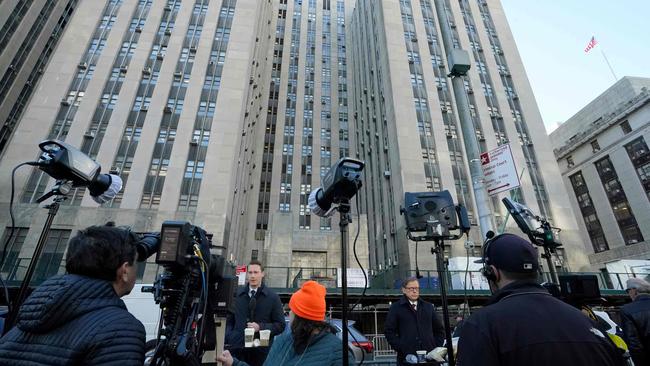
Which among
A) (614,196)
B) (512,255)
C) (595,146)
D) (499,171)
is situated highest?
(595,146)

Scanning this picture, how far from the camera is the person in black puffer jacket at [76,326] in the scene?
5.29ft

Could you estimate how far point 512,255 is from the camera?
2221mm

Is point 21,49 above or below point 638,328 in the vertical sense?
above

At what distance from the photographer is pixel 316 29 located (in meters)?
60.1

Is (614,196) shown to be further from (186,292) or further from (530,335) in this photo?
(186,292)

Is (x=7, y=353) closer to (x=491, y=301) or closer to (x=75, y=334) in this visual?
(x=75, y=334)

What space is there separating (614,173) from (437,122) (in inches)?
1581

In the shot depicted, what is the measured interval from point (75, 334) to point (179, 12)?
138 ft

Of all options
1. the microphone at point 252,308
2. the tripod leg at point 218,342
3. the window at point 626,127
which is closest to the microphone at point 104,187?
the microphone at point 252,308

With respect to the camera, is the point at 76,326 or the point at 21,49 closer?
the point at 76,326

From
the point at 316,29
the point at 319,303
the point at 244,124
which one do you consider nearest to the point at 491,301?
the point at 319,303

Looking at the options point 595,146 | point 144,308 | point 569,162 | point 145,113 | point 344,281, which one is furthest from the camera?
point 569,162

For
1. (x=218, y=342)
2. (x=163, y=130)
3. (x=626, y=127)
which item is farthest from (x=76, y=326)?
(x=626, y=127)

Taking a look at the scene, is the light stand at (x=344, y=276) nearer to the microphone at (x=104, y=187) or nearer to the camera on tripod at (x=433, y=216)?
the camera on tripod at (x=433, y=216)
